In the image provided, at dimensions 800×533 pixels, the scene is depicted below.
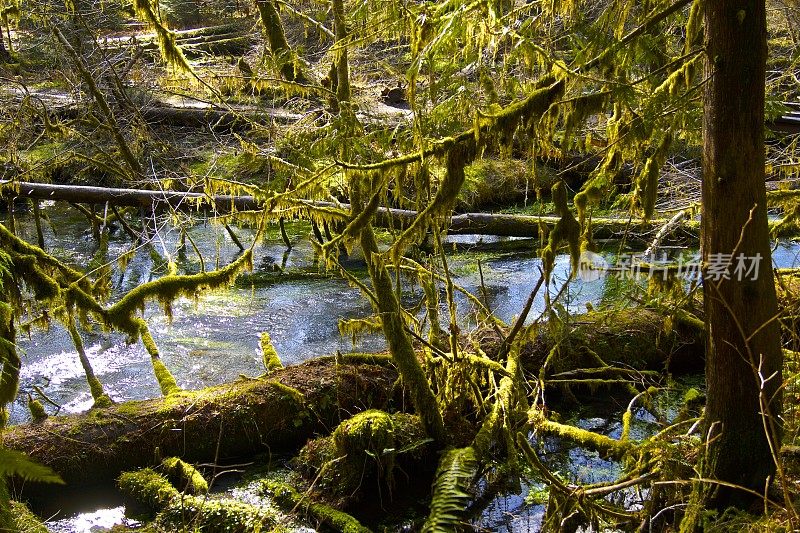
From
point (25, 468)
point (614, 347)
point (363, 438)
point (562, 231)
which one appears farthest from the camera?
point (614, 347)

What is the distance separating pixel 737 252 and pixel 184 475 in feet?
14.3

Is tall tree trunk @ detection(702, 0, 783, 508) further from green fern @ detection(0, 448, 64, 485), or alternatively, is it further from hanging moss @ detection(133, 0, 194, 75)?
hanging moss @ detection(133, 0, 194, 75)

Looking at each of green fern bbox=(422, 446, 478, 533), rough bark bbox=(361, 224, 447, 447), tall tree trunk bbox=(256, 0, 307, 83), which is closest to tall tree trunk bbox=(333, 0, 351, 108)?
tall tree trunk bbox=(256, 0, 307, 83)

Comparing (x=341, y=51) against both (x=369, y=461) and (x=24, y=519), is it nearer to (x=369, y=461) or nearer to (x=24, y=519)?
(x=369, y=461)

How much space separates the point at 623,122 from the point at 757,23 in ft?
4.05

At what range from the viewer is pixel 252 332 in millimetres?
9289

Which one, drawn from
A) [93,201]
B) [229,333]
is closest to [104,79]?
[93,201]

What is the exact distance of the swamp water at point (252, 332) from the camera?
570 cm

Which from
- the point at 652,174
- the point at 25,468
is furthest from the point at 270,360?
the point at 25,468

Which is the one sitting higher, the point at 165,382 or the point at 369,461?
the point at 165,382

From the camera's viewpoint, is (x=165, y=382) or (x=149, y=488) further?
(x=165, y=382)

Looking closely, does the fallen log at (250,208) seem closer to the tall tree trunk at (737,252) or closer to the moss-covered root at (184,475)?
the moss-covered root at (184,475)

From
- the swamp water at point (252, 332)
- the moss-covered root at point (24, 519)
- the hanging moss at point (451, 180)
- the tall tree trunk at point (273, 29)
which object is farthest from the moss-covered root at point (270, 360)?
the hanging moss at point (451, 180)

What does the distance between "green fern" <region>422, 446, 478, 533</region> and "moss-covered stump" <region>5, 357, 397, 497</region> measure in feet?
4.06
